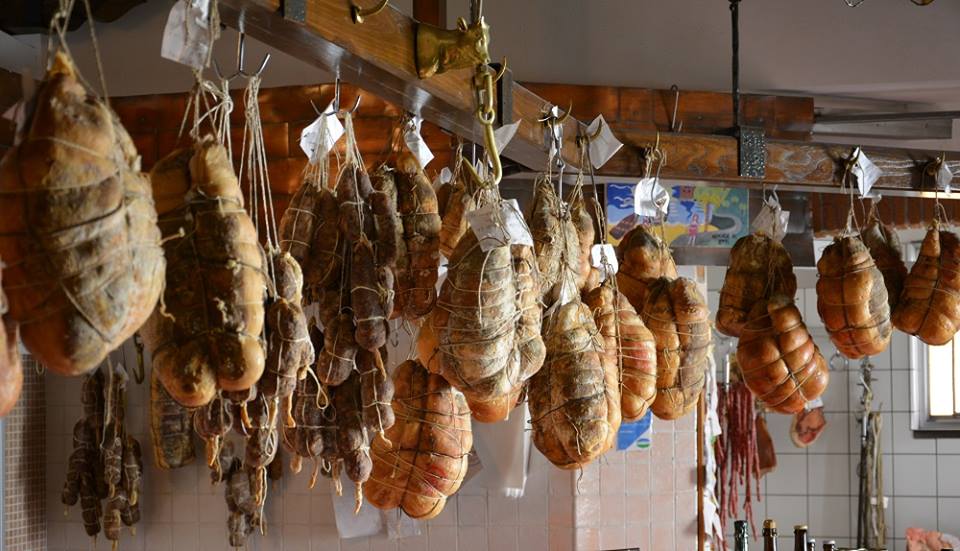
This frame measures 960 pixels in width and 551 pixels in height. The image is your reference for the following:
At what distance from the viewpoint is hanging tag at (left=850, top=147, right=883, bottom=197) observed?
156 inches

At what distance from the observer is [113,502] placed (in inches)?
213

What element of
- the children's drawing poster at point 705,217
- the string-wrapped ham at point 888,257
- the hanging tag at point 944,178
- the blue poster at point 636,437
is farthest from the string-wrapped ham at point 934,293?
the blue poster at point 636,437

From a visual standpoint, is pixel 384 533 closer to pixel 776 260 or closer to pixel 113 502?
pixel 113 502

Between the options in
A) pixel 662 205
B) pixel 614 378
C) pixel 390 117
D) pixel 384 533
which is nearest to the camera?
pixel 614 378

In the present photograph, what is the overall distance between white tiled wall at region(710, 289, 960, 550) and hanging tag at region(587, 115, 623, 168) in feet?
19.2

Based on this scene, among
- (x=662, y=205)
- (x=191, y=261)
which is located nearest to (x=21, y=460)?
(x=662, y=205)

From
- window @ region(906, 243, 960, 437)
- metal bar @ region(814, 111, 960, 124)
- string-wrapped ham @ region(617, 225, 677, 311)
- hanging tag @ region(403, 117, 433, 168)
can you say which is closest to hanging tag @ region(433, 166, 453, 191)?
hanging tag @ region(403, 117, 433, 168)

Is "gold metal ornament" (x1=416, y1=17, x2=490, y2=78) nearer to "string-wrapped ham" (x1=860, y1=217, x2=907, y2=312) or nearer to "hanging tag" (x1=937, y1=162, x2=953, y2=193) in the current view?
"string-wrapped ham" (x1=860, y1=217, x2=907, y2=312)

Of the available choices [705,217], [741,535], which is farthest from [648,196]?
[705,217]

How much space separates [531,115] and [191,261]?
1593 millimetres

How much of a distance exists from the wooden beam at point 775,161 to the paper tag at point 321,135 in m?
1.29

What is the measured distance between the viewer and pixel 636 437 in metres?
5.28

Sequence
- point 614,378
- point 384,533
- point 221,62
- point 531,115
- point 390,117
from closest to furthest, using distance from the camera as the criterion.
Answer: point 614,378 < point 531,115 < point 390,117 < point 221,62 < point 384,533

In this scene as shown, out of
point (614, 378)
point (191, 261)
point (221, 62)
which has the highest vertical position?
point (221, 62)
